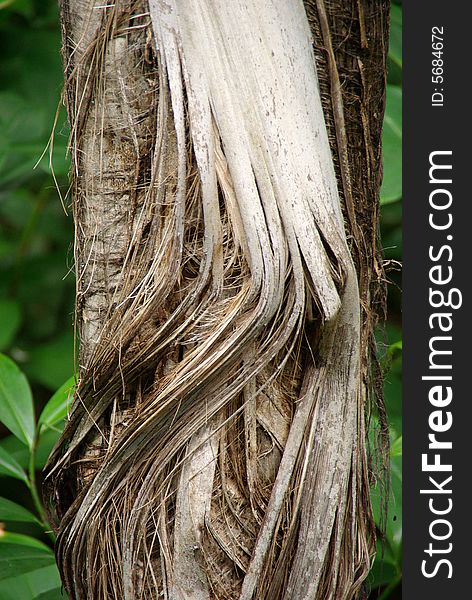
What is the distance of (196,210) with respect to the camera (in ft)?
1.62

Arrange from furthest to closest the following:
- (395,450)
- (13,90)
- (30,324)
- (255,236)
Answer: (30,324) < (13,90) < (395,450) < (255,236)

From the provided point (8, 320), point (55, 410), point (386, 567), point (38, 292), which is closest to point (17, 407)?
point (55, 410)

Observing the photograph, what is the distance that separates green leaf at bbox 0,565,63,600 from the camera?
2.57 ft

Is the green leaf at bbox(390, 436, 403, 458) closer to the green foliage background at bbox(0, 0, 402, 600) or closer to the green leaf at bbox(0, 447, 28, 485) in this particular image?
the green foliage background at bbox(0, 0, 402, 600)

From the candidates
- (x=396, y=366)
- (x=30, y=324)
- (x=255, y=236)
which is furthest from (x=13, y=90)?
Answer: (x=255, y=236)

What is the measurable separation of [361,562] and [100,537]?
0.20m

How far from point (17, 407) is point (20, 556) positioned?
6.1 inches

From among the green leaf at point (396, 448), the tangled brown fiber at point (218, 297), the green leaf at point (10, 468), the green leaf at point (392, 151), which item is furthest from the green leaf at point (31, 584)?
the green leaf at point (392, 151)

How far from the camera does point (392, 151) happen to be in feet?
2.89

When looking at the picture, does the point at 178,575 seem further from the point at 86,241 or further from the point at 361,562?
the point at 86,241

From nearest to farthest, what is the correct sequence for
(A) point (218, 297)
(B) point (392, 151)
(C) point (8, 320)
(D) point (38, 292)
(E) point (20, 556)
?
(A) point (218, 297) → (E) point (20, 556) → (B) point (392, 151) → (C) point (8, 320) → (D) point (38, 292)

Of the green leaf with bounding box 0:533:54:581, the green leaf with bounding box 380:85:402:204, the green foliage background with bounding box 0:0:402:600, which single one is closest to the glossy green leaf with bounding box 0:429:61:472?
the green foliage background with bounding box 0:0:402:600

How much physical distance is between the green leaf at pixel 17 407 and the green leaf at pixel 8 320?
0.31 meters

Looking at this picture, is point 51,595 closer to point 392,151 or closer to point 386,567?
point 386,567
